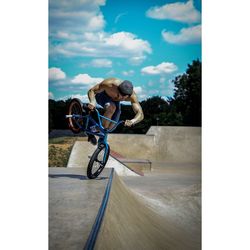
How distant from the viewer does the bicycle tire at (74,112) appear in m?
5.66

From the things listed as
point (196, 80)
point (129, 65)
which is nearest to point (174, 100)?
point (196, 80)

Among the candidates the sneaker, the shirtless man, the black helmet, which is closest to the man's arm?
the shirtless man

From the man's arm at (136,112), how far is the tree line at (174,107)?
0.20 ft

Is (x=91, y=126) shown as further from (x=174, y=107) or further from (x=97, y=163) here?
(x=174, y=107)

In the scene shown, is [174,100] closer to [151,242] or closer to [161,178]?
[151,242]

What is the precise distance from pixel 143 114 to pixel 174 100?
0.52 meters

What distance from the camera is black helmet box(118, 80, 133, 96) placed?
17.7ft

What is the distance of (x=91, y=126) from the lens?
240 inches

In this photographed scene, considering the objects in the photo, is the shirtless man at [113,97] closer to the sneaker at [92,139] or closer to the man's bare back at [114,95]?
the man's bare back at [114,95]

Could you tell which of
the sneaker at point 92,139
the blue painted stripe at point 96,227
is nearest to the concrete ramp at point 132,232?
the blue painted stripe at point 96,227

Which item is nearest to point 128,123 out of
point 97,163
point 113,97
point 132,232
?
point 113,97

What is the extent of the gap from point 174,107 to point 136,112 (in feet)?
2.10

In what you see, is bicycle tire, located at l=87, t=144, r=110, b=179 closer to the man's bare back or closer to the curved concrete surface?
the curved concrete surface

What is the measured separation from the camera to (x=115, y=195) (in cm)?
561
